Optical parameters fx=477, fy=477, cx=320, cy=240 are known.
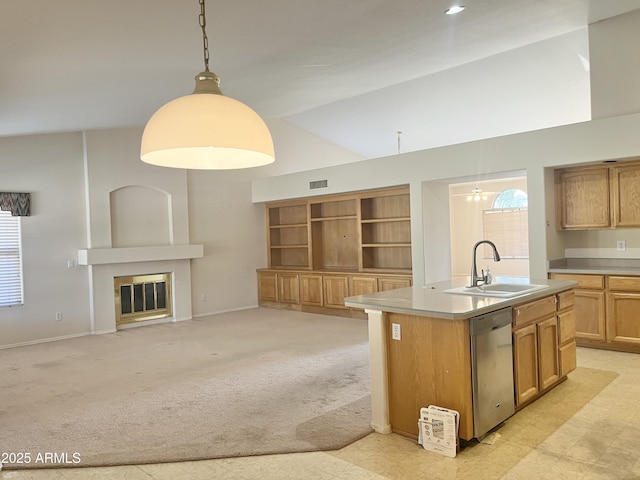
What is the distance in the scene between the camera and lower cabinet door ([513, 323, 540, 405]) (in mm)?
3242

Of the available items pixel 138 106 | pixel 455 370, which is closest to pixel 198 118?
pixel 455 370

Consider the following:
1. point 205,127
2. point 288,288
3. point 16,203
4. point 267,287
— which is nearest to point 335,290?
point 288,288

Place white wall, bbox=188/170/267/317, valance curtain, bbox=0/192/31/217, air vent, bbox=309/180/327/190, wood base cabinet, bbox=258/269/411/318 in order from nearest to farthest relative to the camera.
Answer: valance curtain, bbox=0/192/31/217 < wood base cabinet, bbox=258/269/411/318 < air vent, bbox=309/180/327/190 < white wall, bbox=188/170/267/317

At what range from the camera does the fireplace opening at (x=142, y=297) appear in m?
7.44

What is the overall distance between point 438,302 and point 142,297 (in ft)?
19.4

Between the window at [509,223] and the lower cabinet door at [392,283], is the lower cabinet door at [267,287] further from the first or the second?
the window at [509,223]

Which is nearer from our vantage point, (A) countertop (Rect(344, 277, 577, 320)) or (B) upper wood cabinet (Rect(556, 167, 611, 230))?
(A) countertop (Rect(344, 277, 577, 320))

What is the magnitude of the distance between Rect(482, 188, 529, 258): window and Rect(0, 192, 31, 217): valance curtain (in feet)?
29.1

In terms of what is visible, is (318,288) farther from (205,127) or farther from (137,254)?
(205,127)

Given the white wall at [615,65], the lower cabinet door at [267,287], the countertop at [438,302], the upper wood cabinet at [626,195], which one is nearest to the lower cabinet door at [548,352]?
the countertop at [438,302]

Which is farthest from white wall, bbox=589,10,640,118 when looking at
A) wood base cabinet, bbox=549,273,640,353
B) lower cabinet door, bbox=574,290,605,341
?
lower cabinet door, bbox=574,290,605,341

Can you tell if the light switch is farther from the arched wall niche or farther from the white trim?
the arched wall niche

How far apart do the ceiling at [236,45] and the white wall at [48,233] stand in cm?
53

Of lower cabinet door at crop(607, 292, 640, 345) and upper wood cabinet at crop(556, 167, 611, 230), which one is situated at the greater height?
upper wood cabinet at crop(556, 167, 611, 230)
